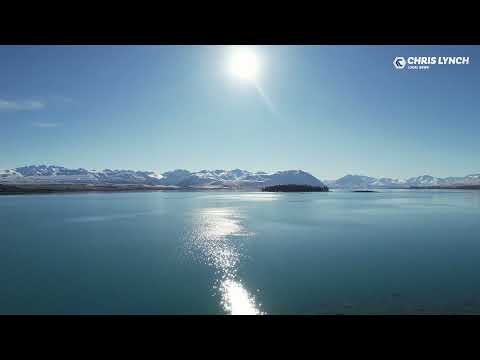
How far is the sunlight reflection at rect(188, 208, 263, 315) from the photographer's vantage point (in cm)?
866

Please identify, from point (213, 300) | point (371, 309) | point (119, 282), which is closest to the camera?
point (371, 309)

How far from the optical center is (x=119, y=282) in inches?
422

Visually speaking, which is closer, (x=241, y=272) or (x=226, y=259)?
(x=241, y=272)

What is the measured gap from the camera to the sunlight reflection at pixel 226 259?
8656 millimetres

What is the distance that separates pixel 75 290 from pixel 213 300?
18.3 feet

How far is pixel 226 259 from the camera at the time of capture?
44.2 ft

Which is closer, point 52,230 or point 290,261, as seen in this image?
point 290,261
